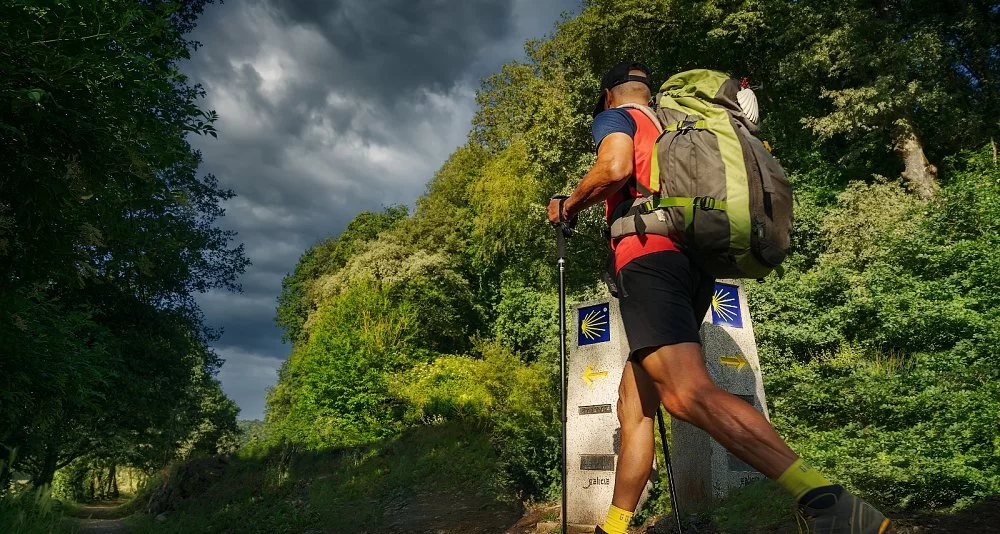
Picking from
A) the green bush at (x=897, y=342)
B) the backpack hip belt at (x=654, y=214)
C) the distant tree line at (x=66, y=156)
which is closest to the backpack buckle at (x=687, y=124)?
the backpack hip belt at (x=654, y=214)

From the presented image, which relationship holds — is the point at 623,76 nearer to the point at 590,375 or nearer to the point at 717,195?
the point at 717,195

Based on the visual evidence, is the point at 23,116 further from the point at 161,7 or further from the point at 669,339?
the point at 669,339

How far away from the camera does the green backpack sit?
217 centimetres

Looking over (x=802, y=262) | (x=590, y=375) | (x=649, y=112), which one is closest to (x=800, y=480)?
(x=649, y=112)

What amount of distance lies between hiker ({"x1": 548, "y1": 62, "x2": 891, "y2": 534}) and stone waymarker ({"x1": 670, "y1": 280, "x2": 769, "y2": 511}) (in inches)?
156

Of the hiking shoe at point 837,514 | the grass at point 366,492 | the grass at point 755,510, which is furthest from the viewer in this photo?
the grass at point 366,492

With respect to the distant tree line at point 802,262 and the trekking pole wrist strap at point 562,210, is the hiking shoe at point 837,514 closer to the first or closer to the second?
the trekking pole wrist strap at point 562,210

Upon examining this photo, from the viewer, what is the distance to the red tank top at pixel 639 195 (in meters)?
2.34

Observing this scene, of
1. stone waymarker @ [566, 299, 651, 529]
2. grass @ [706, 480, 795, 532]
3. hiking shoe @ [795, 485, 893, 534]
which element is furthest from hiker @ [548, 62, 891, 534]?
stone waymarker @ [566, 299, 651, 529]

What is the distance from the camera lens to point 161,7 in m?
6.48

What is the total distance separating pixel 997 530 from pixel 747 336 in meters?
3.26

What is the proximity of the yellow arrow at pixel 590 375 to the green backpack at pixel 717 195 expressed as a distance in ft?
16.3

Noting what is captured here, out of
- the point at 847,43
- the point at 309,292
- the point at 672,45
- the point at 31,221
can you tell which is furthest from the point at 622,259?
the point at 309,292

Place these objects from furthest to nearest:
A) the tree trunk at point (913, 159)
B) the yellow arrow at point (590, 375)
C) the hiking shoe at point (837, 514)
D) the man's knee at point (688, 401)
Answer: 1. the tree trunk at point (913, 159)
2. the yellow arrow at point (590, 375)
3. the man's knee at point (688, 401)
4. the hiking shoe at point (837, 514)
